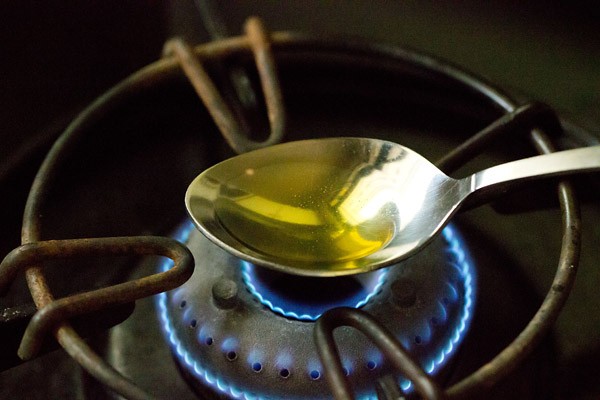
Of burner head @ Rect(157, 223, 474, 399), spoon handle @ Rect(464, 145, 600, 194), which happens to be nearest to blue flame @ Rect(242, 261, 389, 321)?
burner head @ Rect(157, 223, 474, 399)

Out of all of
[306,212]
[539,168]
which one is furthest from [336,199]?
[539,168]

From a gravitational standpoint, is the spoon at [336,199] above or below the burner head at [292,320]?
above

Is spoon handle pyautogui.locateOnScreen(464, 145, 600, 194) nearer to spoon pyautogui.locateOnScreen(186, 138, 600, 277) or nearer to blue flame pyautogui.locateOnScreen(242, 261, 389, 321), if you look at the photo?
spoon pyautogui.locateOnScreen(186, 138, 600, 277)

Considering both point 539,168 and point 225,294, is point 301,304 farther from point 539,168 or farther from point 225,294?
point 539,168

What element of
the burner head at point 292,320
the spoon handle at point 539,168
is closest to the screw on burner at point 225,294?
the burner head at point 292,320

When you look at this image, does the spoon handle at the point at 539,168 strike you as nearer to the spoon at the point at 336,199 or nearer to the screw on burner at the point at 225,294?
the spoon at the point at 336,199

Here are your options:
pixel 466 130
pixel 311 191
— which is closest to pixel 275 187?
pixel 311 191

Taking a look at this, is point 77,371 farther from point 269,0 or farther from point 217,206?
point 269,0
